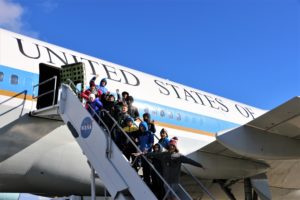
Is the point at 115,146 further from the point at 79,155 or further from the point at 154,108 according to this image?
the point at 154,108

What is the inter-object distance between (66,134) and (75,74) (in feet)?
4.46

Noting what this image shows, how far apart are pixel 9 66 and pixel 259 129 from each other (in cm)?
556

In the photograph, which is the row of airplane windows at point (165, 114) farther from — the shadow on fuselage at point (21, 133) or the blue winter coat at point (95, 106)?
the blue winter coat at point (95, 106)

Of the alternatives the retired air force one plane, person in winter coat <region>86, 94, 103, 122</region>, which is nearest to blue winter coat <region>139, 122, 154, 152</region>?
person in winter coat <region>86, 94, 103, 122</region>

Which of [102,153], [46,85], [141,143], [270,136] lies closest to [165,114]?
[270,136]

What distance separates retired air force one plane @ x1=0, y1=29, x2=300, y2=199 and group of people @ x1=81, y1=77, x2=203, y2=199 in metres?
1.22

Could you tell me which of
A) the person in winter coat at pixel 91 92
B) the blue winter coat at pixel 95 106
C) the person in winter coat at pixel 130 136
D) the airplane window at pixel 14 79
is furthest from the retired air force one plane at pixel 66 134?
the person in winter coat at pixel 130 136

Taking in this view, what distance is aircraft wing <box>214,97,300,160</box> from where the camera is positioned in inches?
356

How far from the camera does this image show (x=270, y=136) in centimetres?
989

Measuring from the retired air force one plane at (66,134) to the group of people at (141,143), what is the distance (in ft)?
4.00

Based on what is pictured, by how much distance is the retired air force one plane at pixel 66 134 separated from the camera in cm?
916

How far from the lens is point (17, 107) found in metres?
9.15

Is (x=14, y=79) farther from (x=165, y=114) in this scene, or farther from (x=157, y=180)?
(x=165, y=114)

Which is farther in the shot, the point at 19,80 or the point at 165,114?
the point at 165,114
